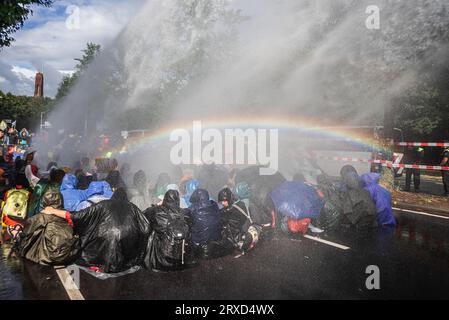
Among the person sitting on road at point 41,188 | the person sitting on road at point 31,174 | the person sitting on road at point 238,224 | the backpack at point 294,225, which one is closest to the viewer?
the person sitting on road at point 238,224

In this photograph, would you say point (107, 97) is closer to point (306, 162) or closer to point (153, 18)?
point (153, 18)

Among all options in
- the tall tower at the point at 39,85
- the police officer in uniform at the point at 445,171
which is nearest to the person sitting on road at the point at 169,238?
the police officer in uniform at the point at 445,171

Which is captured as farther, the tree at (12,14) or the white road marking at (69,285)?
the tree at (12,14)

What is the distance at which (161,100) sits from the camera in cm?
1111

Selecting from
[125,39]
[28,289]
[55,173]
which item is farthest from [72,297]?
[125,39]

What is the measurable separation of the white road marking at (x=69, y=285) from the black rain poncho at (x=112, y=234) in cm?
27

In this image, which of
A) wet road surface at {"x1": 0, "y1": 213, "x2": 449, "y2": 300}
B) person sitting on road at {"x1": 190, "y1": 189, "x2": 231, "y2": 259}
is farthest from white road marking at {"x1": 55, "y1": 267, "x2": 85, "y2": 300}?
person sitting on road at {"x1": 190, "y1": 189, "x2": 231, "y2": 259}

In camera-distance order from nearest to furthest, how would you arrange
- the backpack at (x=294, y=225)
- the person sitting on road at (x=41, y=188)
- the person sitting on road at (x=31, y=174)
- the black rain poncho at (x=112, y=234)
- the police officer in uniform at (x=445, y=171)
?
the black rain poncho at (x=112, y=234), the person sitting on road at (x=41, y=188), the backpack at (x=294, y=225), the person sitting on road at (x=31, y=174), the police officer in uniform at (x=445, y=171)

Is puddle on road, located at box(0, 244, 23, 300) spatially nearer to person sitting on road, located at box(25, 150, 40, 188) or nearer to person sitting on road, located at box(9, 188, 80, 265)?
person sitting on road, located at box(9, 188, 80, 265)

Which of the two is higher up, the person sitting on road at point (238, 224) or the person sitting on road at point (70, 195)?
the person sitting on road at point (70, 195)

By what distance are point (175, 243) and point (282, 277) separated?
55.0 inches

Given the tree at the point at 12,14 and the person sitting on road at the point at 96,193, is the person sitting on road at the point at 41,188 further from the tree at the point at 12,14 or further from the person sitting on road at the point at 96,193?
the tree at the point at 12,14

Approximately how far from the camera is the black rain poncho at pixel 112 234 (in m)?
4.09

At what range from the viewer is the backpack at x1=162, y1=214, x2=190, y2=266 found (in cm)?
421
